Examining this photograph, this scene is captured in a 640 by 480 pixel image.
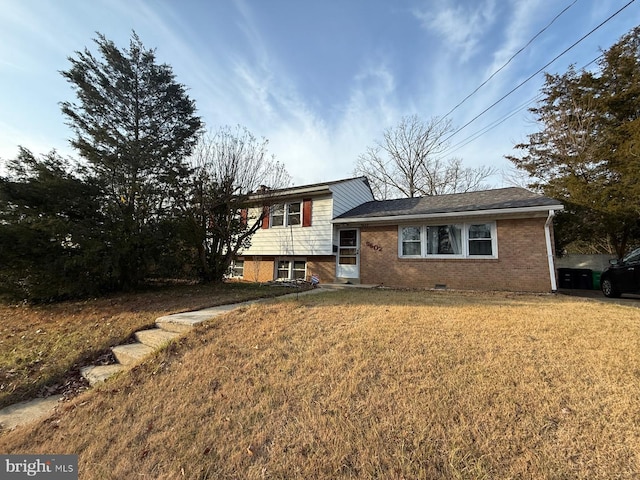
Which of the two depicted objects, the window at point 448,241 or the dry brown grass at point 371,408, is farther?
the window at point 448,241

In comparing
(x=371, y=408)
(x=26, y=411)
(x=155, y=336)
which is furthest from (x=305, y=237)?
(x=371, y=408)

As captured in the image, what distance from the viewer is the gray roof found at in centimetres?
963

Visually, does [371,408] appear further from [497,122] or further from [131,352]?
[497,122]

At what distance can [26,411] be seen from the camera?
3.34m

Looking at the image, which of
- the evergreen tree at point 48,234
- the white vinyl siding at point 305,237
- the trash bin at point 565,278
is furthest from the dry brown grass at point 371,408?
the trash bin at point 565,278

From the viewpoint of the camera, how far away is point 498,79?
961 centimetres

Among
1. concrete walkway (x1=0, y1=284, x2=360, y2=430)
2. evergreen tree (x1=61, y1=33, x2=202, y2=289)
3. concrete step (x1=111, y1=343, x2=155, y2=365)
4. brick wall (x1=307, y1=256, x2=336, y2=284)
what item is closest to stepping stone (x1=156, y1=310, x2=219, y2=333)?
concrete walkway (x1=0, y1=284, x2=360, y2=430)

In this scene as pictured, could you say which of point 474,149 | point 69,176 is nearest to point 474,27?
→ point 474,149

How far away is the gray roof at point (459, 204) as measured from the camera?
9633mm

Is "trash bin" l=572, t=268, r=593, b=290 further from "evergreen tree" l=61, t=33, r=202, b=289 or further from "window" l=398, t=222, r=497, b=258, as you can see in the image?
"evergreen tree" l=61, t=33, r=202, b=289

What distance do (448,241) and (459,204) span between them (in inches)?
62.2

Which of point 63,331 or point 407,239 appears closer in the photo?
point 63,331
